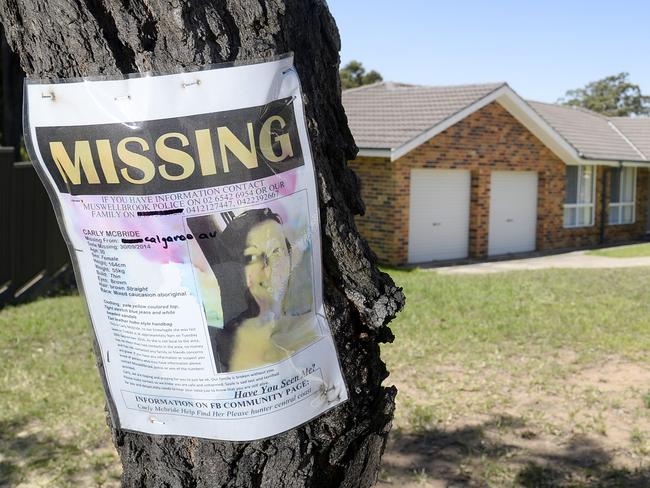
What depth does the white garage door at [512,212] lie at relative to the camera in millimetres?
18688

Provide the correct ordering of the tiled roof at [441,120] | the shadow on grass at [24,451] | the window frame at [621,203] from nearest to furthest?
the shadow on grass at [24,451]
the tiled roof at [441,120]
the window frame at [621,203]

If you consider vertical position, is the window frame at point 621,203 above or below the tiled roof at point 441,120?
below

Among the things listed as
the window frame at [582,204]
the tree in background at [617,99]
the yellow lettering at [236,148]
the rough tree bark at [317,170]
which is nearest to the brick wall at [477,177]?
the window frame at [582,204]

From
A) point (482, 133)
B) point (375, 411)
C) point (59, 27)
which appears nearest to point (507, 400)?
point (375, 411)

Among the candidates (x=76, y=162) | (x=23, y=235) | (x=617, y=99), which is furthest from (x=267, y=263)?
(x=617, y=99)

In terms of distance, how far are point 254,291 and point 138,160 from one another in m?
0.43

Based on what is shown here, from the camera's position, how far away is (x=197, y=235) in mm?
1889

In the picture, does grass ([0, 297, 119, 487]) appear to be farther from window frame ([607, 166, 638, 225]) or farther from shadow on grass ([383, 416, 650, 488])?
window frame ([607, 166, 638, 225])

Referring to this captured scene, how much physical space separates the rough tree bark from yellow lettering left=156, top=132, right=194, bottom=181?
93 mm

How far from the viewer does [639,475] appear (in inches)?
175

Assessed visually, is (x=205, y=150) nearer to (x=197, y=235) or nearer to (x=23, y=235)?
(x=197, y=235)

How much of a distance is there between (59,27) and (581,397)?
5.06 m

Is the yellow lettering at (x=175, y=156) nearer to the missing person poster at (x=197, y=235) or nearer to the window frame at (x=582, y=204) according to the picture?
the missing person poster at (x=197, y=235)

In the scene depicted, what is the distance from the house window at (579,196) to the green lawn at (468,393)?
1142cm
